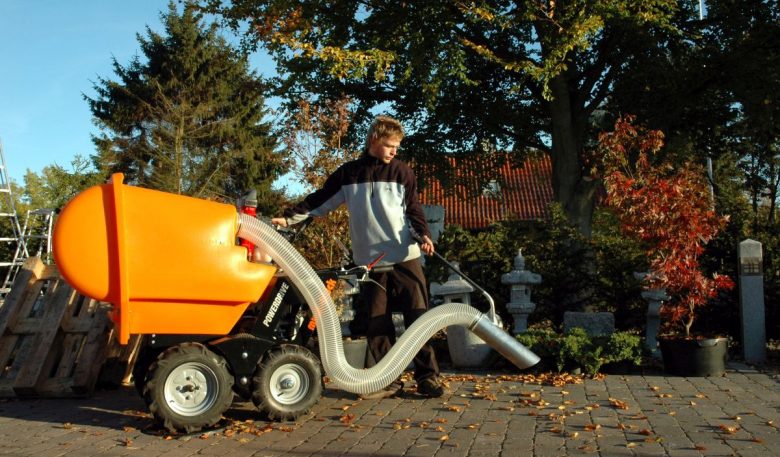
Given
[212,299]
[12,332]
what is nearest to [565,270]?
[212,299]

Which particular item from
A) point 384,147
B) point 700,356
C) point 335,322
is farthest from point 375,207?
point 700,356

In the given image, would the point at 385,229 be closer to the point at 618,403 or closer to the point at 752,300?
the point at 618,403

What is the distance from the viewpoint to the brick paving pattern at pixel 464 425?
3949 mm

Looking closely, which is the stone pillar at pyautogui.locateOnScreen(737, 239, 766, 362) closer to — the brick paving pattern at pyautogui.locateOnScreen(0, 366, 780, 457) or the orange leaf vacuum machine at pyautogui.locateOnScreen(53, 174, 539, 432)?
the brick paving pattern at pyautogui.locateOnScreen(0, 366, 780, 457)

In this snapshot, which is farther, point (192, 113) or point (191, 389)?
point (192, 113)

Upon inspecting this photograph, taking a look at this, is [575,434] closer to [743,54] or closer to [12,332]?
[12,332]

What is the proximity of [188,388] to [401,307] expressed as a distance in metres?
1.72

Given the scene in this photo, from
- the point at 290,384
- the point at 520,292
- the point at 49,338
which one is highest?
the point at 520,292

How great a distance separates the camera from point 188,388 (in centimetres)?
445

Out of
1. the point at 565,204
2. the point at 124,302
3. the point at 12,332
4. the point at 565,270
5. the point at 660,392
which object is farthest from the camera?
the point at 565,204

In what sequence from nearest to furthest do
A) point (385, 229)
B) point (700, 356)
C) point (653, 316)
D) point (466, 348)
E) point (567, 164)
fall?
point (385, 229) → point (700, 356) → point (466, 348) → point (653, 316) → point (567, 164)

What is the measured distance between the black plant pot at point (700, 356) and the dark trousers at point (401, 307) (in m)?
2.45

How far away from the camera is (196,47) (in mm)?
27141

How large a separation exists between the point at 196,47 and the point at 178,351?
975 inches
